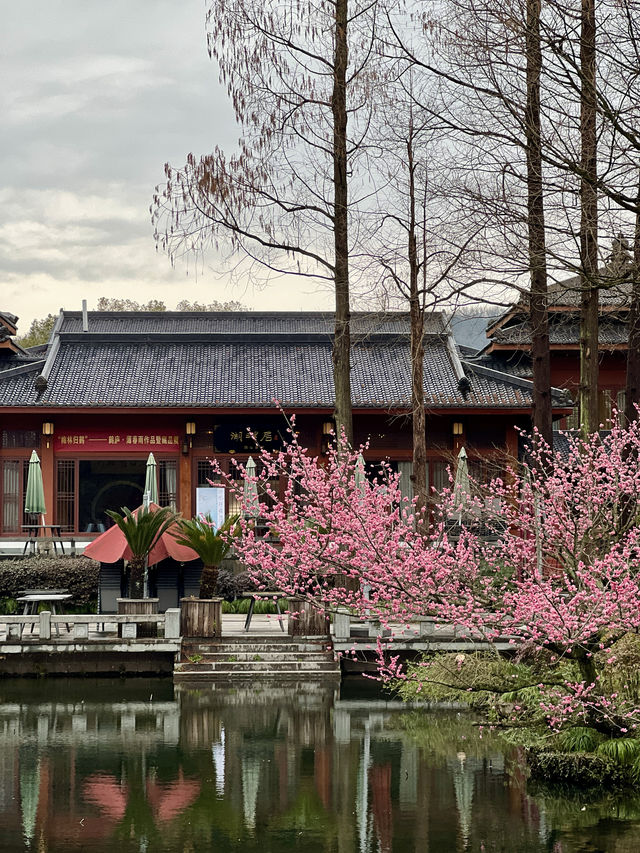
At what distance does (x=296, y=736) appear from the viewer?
11766mm

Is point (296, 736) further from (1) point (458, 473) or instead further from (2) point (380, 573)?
(1) point (458, 473)

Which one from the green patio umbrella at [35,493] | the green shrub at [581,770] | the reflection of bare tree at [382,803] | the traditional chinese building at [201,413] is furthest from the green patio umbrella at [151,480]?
the green shrub at [581,770]

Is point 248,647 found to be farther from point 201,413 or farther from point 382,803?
point 201,413

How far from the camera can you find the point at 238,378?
87.1 feet

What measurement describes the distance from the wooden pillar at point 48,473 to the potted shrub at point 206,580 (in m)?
9.88

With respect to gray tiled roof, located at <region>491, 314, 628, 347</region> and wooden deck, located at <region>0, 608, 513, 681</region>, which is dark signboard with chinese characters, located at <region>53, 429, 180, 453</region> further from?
wooden deck, located at <region>0, 608, 513, 681</region>

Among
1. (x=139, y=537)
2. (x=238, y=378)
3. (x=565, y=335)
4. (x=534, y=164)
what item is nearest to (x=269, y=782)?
(x=139, y=537)

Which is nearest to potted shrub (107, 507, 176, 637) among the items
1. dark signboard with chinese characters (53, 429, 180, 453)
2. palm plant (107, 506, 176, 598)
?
palm plant (107, 506, 176, 598)

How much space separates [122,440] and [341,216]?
10787mm

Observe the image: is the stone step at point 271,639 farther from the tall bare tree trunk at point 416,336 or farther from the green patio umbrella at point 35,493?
the green patio umbrella at point 35,493

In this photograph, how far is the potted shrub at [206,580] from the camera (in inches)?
607

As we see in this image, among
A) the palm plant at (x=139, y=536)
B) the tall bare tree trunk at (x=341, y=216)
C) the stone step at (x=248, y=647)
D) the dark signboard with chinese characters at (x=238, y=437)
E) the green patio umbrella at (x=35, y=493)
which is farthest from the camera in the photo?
the dark signboard with chinese characters at (x=238, y=437)

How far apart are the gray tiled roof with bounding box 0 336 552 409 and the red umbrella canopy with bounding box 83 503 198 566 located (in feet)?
28.1

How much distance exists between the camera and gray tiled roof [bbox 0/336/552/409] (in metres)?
25.1
